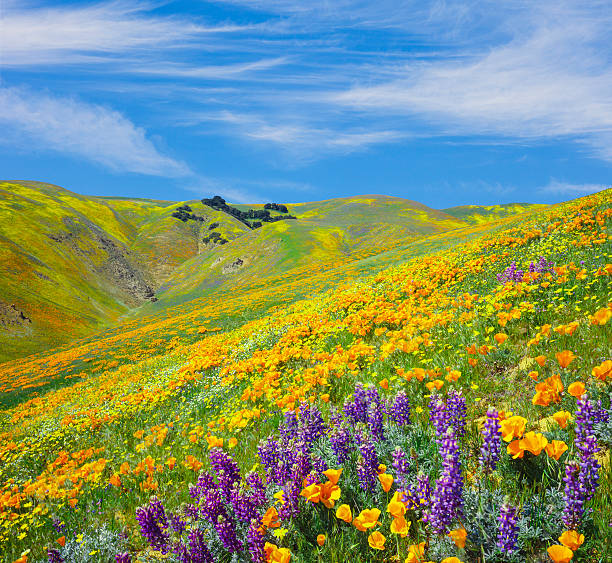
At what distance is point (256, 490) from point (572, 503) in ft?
7.61

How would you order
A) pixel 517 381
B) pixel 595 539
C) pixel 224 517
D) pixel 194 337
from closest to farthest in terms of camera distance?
pixel 595 539 < pixel 224 517 < pixel 517 381 < pixel 194 337

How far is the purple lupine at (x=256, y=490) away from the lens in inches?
116

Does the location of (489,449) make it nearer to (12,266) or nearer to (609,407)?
(609,407)

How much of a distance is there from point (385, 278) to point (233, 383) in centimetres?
915

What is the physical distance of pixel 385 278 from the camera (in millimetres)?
15469

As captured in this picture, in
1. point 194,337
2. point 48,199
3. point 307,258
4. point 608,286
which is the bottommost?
point 194,337

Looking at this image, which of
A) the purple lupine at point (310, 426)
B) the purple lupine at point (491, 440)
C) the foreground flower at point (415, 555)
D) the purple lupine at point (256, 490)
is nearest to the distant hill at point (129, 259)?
the purple lupine at point (310, 426)

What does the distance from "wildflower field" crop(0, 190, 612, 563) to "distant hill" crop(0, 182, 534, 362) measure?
2372cm

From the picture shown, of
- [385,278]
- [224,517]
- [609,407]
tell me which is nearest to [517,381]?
[609,407]

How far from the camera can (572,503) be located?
206cm

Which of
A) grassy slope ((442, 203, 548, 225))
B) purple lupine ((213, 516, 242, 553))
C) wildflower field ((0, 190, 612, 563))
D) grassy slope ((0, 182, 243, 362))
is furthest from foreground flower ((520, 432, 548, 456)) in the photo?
grassy slope ((442, 203, 548, 225))

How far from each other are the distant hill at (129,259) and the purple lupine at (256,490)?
1091 inches

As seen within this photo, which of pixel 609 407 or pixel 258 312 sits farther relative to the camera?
pixel 258 312

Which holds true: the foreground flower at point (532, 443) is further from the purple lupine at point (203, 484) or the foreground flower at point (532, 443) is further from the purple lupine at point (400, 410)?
the purple lupine at point (203, 484)
